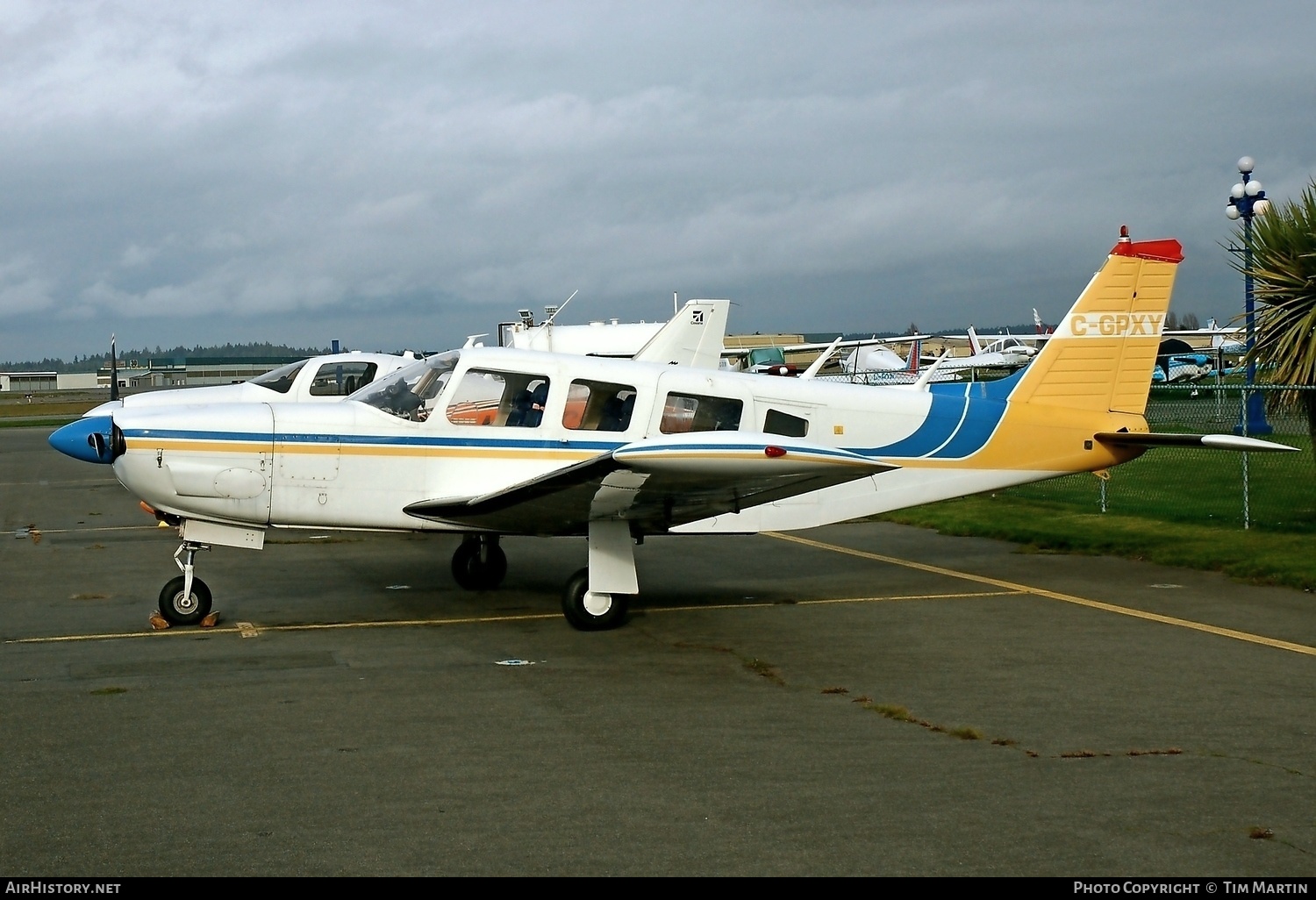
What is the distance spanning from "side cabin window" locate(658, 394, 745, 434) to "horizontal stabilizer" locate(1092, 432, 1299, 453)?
3847 millimetres

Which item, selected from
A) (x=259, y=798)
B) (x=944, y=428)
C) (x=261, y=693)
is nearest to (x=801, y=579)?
(x=944, y=428)

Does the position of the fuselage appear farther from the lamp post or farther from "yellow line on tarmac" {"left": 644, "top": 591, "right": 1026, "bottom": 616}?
the lamp post

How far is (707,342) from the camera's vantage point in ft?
75.2

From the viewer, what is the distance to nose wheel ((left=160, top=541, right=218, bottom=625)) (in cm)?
976

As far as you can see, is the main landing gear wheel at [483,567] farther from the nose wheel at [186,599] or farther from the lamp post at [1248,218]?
the lamp post at [1248,218]

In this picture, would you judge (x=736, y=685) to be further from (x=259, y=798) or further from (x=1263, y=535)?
(x=1263, y=535)

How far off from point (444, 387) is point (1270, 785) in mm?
6810

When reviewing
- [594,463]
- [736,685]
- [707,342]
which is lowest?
[736,685]

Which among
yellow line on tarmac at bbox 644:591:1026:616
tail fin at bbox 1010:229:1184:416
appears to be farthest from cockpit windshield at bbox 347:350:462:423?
tail fin at bbox 1010:229:1184:416

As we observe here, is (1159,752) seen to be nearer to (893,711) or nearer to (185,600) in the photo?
(893,711)

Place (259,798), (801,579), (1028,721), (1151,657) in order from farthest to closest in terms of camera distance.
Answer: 1. (801,579)
2. (1151,657)
3. (1028,721)
4. (259,798)

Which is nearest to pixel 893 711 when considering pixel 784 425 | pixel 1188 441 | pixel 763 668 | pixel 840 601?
pixel 763 668

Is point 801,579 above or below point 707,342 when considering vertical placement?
below
